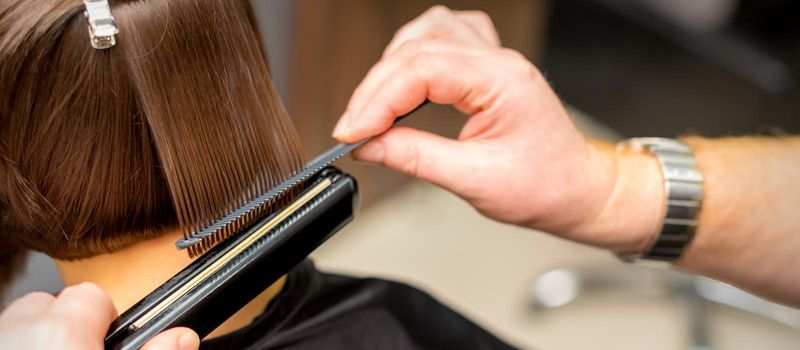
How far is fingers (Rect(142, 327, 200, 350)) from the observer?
86 centimetres

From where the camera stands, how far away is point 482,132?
1162mm

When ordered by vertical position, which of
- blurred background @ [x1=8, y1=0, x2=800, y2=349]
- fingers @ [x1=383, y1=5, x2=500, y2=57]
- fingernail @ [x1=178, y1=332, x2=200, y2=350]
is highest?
fingers @ [x1=383, y1=5, x2=500, y2=57]

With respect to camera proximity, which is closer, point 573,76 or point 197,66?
point 197,66

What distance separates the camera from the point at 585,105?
313 centimetres

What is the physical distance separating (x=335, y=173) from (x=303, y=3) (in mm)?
1011

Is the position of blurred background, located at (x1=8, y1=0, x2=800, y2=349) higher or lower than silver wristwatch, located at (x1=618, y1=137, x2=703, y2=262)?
lower

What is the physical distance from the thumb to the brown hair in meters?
0.14

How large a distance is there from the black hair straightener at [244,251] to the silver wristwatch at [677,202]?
0.50 metres

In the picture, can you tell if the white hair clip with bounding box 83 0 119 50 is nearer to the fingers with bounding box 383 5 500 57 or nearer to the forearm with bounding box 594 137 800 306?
the fingers with bounding box 383 5 500 57

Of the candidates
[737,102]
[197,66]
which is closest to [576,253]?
[737,102]

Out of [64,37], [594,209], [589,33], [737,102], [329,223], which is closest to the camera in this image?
[64,37]

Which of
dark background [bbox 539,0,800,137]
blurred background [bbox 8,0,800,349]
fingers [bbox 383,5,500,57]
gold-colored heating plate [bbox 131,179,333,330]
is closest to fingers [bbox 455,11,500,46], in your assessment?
fingers [bbox 383,5,500,57]

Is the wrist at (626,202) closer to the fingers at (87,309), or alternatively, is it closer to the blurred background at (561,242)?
the fingers at (87,309)

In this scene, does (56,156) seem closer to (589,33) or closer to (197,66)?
(197,66)
